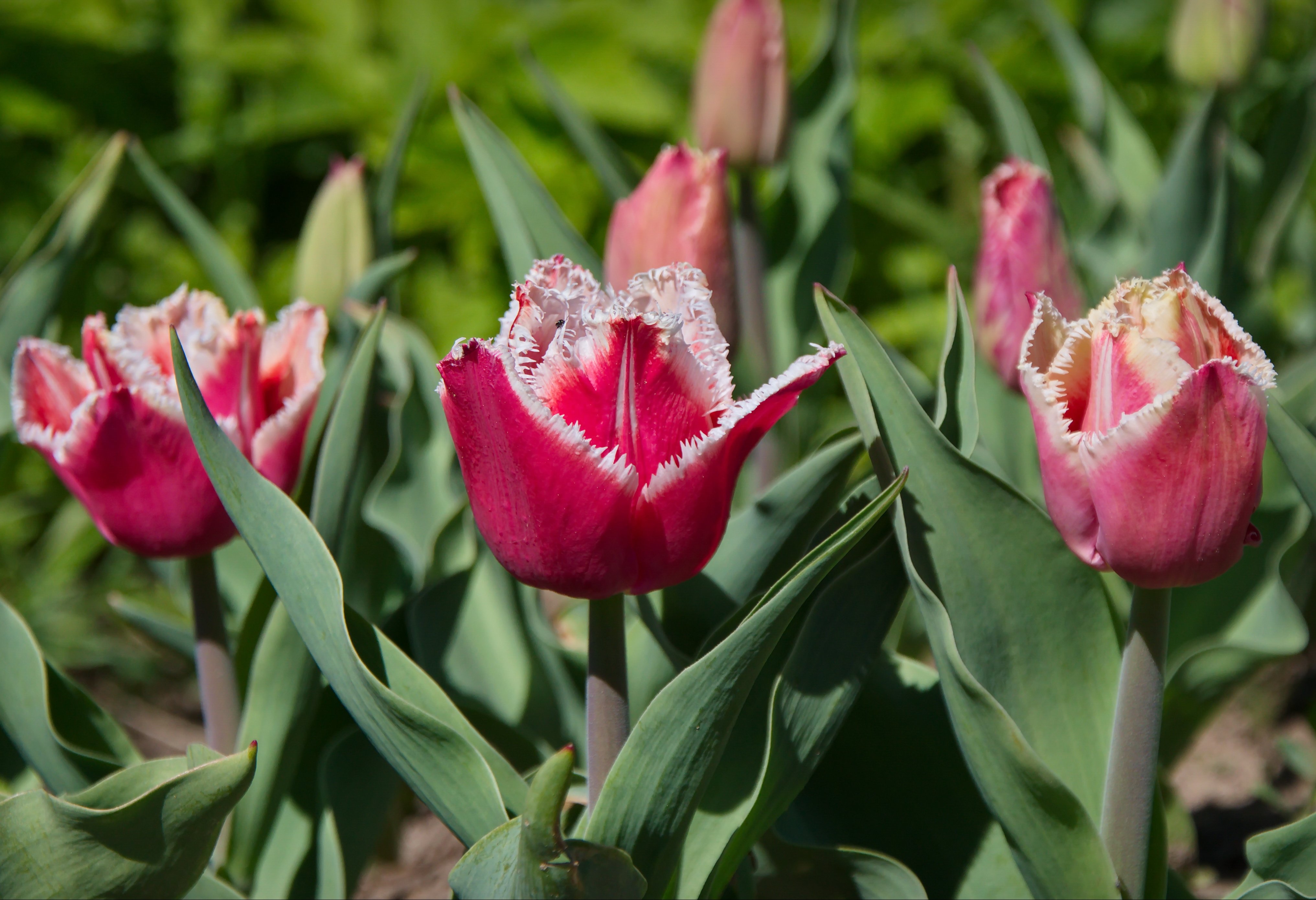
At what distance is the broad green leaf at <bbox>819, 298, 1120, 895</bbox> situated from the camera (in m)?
0.64

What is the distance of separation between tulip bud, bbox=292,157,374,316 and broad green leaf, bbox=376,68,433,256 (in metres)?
0.03

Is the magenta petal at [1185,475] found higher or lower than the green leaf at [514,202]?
lower

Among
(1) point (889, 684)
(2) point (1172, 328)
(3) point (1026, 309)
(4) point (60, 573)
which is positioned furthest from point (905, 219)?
(4) point (60, 573)

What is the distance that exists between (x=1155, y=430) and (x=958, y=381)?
21 centimetres

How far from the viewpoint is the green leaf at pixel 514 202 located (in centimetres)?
99

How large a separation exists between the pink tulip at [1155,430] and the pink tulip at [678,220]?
32 centimetres

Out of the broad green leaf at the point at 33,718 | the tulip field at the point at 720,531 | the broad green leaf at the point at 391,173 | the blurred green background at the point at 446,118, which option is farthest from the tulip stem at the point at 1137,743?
the blurred green background at the point at 446,118

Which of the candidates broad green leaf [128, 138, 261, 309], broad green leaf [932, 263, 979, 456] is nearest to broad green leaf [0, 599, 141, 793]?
broad green leaf [128, 138, 261, 309]

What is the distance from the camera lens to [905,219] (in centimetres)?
161

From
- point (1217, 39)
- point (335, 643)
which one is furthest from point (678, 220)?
point (1217, 39)

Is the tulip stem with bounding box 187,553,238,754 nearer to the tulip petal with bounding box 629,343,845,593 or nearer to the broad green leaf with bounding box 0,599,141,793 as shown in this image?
the broad green leaf with bounding box 0,599,141,793

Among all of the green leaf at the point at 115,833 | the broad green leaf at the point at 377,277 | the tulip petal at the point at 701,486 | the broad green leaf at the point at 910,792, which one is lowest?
the broad green leaf at the point at 910,792

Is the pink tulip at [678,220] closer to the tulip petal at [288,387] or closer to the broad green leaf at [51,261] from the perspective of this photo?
the tulip petal at [288,387]

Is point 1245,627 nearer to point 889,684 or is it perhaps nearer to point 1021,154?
point 889,684
